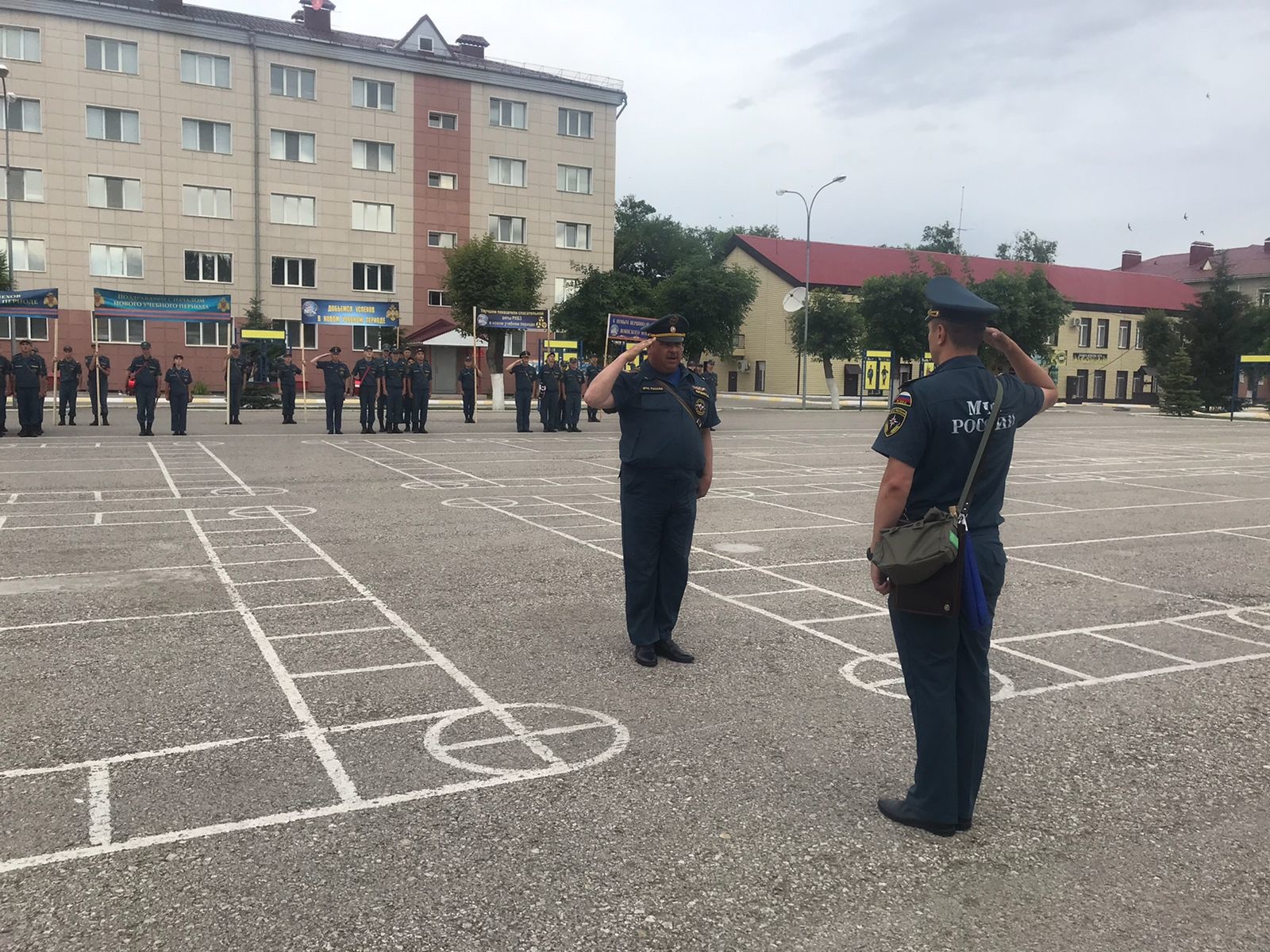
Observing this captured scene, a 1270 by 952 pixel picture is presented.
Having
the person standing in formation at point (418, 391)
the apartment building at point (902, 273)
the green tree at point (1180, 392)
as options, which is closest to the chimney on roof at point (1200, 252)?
the apartment building at point (902, 273)

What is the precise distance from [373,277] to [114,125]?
12.2m

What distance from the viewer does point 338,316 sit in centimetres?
2998

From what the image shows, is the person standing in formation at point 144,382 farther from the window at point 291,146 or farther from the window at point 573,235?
the window at point 573,235

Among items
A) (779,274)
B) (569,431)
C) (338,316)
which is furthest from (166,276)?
(779,274)

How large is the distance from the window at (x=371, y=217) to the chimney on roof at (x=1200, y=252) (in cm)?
7107

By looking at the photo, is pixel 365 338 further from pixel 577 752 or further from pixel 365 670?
pixel 577 752

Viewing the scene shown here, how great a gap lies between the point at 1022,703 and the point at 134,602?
587 centimetres

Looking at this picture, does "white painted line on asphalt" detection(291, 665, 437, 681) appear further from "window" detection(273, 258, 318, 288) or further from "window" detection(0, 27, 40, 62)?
"window" detection(0, 27, 40, 62)

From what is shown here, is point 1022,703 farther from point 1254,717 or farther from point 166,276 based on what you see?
point 166,276

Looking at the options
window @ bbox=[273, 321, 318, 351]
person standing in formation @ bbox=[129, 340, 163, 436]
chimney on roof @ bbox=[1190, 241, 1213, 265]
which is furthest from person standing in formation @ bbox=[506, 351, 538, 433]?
chimney on roof @ bbox=[1190, 241, 1213, 265]

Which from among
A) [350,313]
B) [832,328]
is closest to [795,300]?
[832,328]

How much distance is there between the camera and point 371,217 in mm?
48844

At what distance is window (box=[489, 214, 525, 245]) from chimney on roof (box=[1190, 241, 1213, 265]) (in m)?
64.6

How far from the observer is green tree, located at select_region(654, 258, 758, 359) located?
4591 cm
